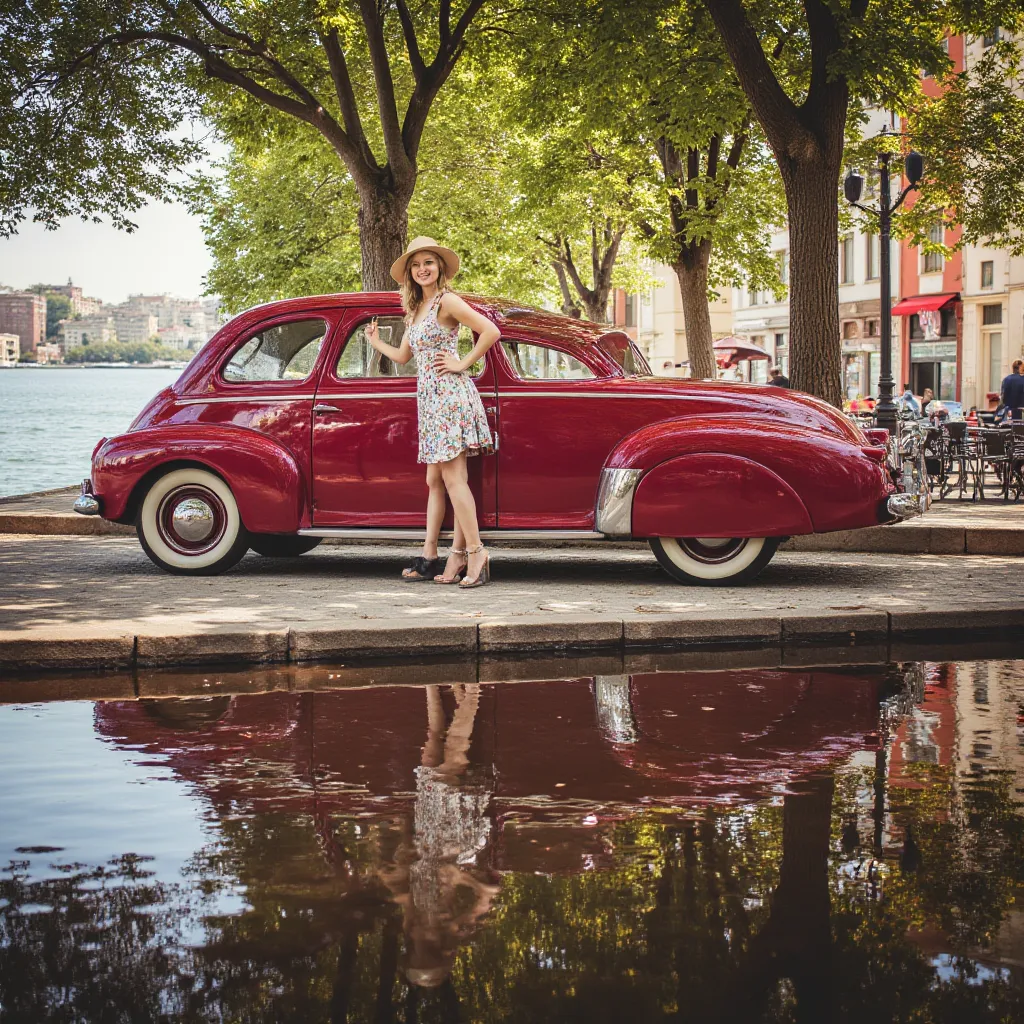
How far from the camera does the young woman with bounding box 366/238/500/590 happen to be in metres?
8.89

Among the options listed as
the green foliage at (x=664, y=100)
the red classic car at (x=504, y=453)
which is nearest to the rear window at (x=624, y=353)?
the red classic car at (x=504, y=453)

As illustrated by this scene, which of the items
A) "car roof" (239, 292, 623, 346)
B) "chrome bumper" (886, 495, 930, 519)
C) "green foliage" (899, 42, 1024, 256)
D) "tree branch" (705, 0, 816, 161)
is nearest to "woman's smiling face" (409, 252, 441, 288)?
"car roof" (239, 292, 623, 346)

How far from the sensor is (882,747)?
16.8 feet

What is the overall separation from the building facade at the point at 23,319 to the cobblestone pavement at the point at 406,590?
423 ft

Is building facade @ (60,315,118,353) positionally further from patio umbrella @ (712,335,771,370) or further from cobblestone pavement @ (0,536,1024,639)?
cobblestone pavement @ (0,536,1024,639)

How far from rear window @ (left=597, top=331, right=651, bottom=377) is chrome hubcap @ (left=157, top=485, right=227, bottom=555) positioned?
9.45 feet

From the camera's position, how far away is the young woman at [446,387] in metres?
8.89

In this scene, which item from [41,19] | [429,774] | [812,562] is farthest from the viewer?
[41,19]

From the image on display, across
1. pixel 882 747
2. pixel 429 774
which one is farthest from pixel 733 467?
pixel 429 774

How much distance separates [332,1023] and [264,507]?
6940mm

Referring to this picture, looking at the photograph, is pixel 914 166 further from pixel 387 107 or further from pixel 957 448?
pixel 387 107

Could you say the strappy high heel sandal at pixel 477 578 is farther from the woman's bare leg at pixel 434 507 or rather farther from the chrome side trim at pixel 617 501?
the chrome side trim at pixel 617 501

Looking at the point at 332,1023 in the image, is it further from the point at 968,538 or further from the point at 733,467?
the point at 968,538

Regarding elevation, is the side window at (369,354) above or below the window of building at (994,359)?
below
